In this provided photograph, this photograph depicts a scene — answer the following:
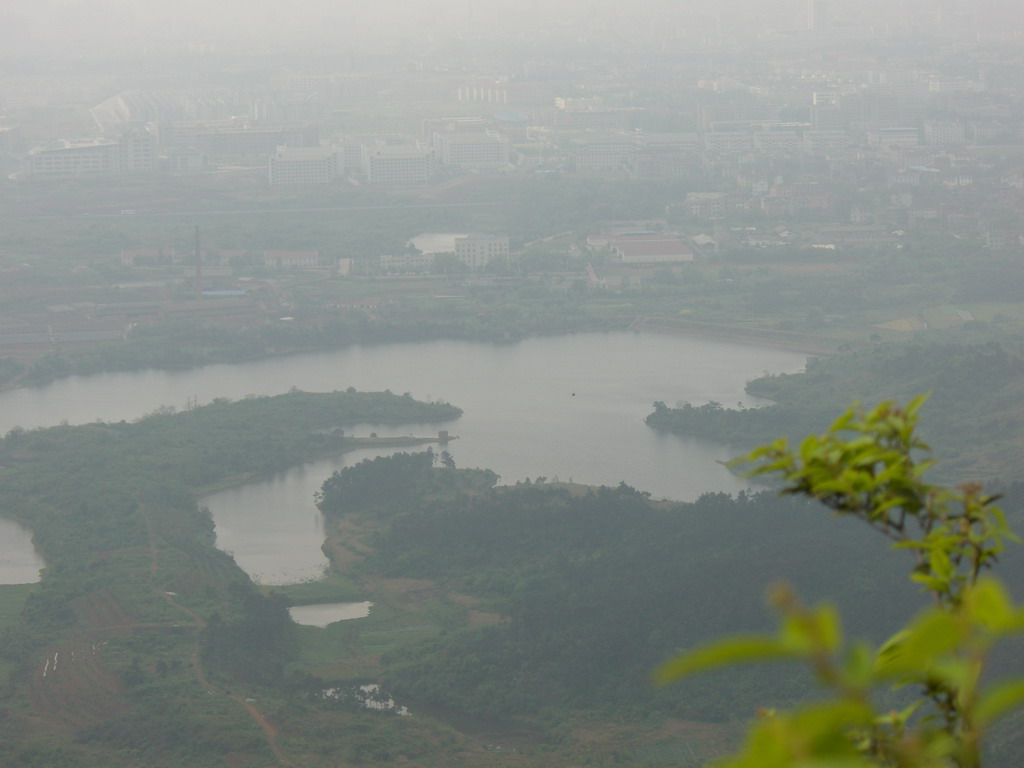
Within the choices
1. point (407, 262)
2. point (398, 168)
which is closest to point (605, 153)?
point (398, 168)

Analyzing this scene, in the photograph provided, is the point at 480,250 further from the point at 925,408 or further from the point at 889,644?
the point at 889,644

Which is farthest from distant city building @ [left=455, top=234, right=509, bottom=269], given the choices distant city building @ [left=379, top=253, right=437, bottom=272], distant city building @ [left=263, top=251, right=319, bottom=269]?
distant city building @ [left=263, top=251, right=319, bottom=269]

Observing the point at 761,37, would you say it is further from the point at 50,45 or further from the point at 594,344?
the point at 594,344

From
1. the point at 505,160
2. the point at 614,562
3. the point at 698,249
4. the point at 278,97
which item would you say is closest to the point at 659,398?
the point at 614,562

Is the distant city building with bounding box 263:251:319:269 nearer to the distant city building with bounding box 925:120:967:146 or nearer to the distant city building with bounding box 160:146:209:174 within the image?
the distant city building with bounding box 160:146:209:174

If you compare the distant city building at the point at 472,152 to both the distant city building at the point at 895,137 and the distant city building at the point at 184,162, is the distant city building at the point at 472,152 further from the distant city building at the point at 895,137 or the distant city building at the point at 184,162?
the distant city building at the point at 895,137

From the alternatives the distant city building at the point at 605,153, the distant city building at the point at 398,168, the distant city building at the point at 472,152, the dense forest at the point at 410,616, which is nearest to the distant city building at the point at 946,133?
the distant city building at the point at 605,153
